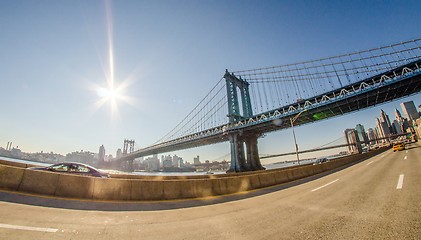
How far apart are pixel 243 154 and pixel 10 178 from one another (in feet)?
165

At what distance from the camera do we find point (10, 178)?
709 centimetres

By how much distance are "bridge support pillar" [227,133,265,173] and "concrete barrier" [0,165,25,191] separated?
46287 millimetres

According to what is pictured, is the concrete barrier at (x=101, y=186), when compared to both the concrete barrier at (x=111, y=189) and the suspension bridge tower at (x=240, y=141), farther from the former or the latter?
the suspension bridge tower at (x=240, y=141)

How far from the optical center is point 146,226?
187 inches

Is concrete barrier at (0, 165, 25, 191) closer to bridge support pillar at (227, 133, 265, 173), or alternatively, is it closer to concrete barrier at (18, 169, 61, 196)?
concrete barrier at (18, 169, 61, 196)

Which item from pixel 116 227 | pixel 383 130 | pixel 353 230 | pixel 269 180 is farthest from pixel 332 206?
pixel 383 130

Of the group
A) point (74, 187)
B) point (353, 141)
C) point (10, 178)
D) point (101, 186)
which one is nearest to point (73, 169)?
point (10, 178)

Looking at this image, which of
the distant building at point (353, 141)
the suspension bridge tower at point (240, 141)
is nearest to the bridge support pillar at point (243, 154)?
the suspension bridge tower at point (240, 141)

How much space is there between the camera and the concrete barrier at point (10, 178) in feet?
22.9

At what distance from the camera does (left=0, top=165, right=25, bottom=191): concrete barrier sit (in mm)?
6973

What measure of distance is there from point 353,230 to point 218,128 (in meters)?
55.5

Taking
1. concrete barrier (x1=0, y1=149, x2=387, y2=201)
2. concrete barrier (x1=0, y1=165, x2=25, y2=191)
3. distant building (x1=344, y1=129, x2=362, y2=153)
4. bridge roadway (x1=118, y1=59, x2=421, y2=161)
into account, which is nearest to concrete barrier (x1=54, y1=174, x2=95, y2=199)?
concrete barrier (x1=0, y1=149, x2=387, y2=201)

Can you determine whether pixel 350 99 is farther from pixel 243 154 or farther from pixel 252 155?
pixel 243 154

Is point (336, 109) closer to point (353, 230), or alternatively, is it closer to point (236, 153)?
point (236, 153)
